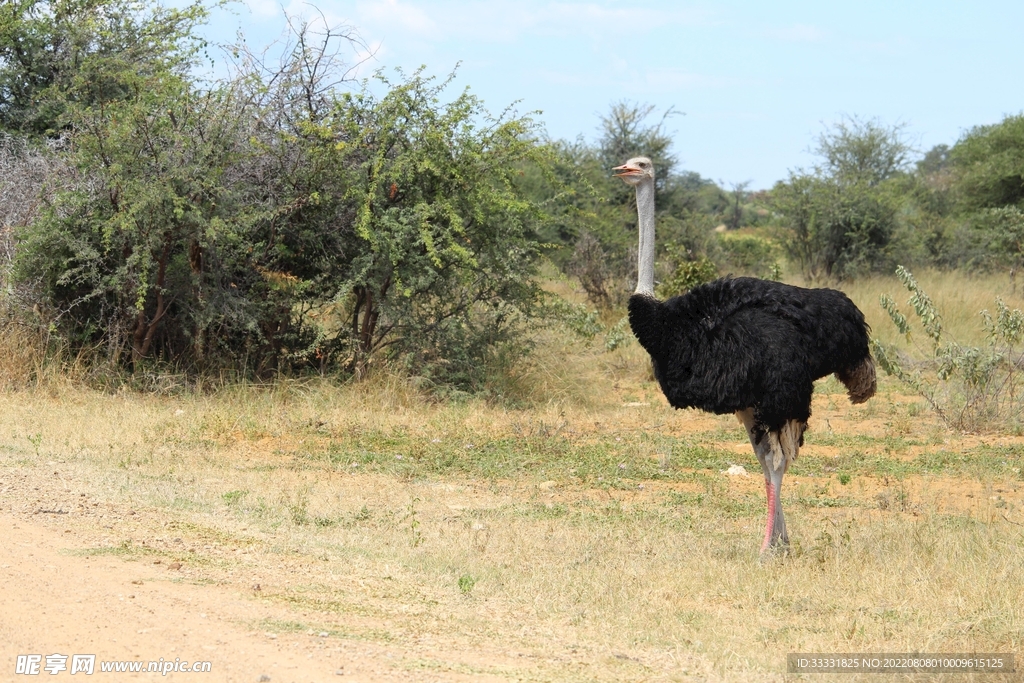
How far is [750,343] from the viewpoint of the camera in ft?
19.1

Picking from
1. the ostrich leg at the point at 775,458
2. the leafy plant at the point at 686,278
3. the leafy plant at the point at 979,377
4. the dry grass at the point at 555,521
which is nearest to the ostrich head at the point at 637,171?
the ostrich leg at the point at 775,458

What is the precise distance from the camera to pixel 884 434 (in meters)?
9.77

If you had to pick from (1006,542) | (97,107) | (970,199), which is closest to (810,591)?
(1006,542)

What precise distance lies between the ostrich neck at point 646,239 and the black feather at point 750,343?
21cm

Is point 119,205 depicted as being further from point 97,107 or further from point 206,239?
point 97,107

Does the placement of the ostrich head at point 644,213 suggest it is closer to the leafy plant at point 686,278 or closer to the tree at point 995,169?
the leafy plant at point 686,278

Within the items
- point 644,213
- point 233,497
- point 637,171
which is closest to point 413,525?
point 233,497

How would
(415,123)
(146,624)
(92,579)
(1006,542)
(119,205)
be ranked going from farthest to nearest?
(415,123) → (119,205) → (1006,542) → (92,579) → (146,624)

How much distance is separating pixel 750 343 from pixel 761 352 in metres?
0.08

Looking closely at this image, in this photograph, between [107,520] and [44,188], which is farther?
[44,188]

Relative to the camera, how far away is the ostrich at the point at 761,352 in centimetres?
579

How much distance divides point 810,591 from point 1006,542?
1314 millimetres

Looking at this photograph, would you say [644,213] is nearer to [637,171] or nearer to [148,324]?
[637,171]

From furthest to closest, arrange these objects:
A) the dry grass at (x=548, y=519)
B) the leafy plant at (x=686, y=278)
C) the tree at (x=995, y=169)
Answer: the tree at (x=995, y=169)
the leafy plant at (x=686, y=278)
the dry grass at (x=548, y=519)
